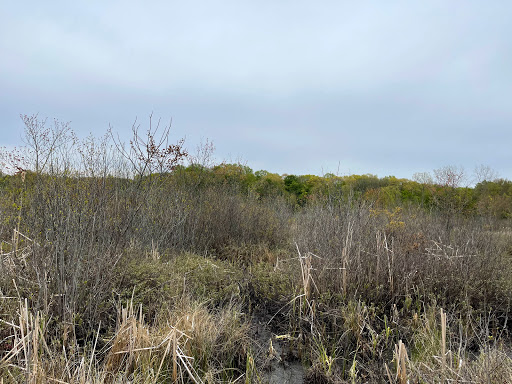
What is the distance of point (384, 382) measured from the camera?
2.69 meters

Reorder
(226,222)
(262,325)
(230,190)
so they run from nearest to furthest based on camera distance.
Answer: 1. (262,325)
2. (226,222)
3. (230,190)

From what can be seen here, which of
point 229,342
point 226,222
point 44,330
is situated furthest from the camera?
point 226,222

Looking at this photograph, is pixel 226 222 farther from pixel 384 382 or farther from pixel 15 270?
pixel 384 382

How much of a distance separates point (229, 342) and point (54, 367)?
1318mm

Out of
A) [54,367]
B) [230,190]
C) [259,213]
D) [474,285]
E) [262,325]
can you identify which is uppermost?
[230,190]

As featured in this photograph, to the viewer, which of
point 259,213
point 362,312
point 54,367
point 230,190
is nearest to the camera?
point 54,367

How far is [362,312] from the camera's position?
343cm

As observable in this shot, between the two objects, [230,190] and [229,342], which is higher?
[230,190]

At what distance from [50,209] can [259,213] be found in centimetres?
544

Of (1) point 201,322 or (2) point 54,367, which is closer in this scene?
(2) point 54,367

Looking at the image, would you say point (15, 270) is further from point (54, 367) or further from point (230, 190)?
point (230, 190)

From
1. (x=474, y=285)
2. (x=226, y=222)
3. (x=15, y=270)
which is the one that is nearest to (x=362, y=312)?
(x=474, y=285)

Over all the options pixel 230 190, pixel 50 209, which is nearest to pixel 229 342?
pixel 50 209

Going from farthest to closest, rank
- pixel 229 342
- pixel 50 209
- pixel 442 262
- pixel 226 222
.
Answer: pixel 226 222 < pixel 442 262 < pixel 50 209 < pixel 229 342
